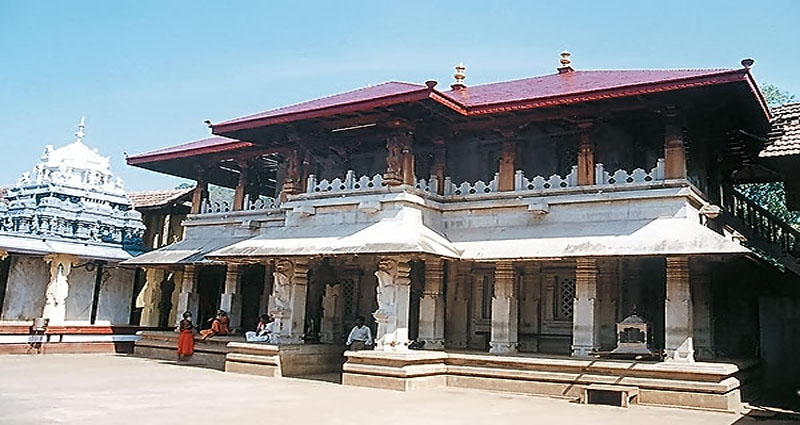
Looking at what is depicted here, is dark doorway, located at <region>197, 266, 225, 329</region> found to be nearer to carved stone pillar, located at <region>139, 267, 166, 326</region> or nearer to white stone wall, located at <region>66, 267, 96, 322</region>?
carved stone pillar, located at <region>139, 267, 166, 326</region>

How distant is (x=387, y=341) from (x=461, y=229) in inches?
119

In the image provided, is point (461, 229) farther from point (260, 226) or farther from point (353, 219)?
point (260, 226)

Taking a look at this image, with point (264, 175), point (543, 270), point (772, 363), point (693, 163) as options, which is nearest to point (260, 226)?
point (264, 175)

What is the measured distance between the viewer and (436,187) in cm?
1506

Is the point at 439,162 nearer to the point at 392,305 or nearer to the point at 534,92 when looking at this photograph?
the point at 534,92

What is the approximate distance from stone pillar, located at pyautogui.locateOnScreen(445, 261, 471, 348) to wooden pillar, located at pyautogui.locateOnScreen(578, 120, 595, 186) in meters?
3.48

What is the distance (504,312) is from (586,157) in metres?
3.52

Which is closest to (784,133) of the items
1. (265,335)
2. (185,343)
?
(265,335)

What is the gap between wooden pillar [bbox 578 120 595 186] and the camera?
1355cm

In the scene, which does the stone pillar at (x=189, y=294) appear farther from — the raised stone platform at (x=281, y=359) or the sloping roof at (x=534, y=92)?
the sloping roof at (x=534, y=92)

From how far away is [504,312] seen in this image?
13.7 meters

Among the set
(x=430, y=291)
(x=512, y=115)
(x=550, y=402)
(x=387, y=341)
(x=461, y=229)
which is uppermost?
(x=512, y=115)

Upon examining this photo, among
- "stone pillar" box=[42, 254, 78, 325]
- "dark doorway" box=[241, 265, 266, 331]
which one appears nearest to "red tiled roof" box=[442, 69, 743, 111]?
"dark doorway" box=[241, 265, 266, 331]

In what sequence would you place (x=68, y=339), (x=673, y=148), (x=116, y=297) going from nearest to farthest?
1. (x=673, y=148)
2. (x=68, y=339)
3. (x=116, y=297)
